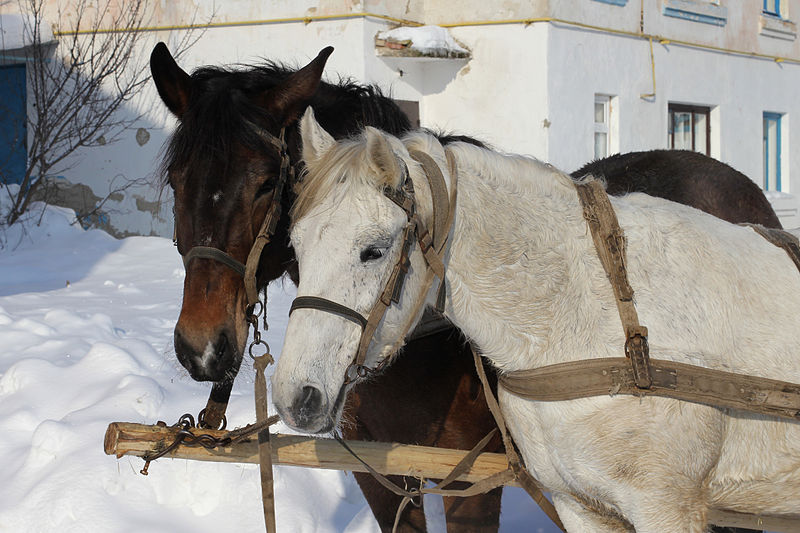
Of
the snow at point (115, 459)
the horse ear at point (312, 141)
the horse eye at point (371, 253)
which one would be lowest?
the snow at point (115, 459)

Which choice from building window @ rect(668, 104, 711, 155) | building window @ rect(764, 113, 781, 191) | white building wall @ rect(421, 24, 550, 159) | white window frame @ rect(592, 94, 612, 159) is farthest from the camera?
building window @ rect(764, 113, 781, 191)

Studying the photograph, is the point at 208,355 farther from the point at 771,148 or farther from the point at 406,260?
the point at 771,148

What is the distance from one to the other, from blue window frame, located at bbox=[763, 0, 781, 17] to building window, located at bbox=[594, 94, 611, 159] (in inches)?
173

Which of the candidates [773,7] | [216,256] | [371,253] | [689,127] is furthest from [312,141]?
[773,7]

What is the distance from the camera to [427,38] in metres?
9.04

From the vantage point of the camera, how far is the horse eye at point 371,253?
1.81m

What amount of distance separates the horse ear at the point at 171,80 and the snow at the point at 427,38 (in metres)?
6.51

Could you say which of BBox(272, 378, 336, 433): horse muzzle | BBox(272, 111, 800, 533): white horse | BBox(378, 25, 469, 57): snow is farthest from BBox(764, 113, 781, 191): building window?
BBox(272, 378, 336, 433): horse muzzle

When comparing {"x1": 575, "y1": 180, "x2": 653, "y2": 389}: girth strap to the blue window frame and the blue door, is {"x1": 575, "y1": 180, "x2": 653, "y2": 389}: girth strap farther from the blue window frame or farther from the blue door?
the blue window frame

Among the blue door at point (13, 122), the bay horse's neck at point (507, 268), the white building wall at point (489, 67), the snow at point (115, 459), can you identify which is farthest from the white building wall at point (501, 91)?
the bay horse's neck at point (507, 268)

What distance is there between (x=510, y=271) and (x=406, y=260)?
30 centimetres

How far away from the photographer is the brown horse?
89.2 inches

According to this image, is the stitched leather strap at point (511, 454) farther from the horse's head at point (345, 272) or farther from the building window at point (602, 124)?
the building window at point (602, 124)

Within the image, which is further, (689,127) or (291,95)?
(689,127)
